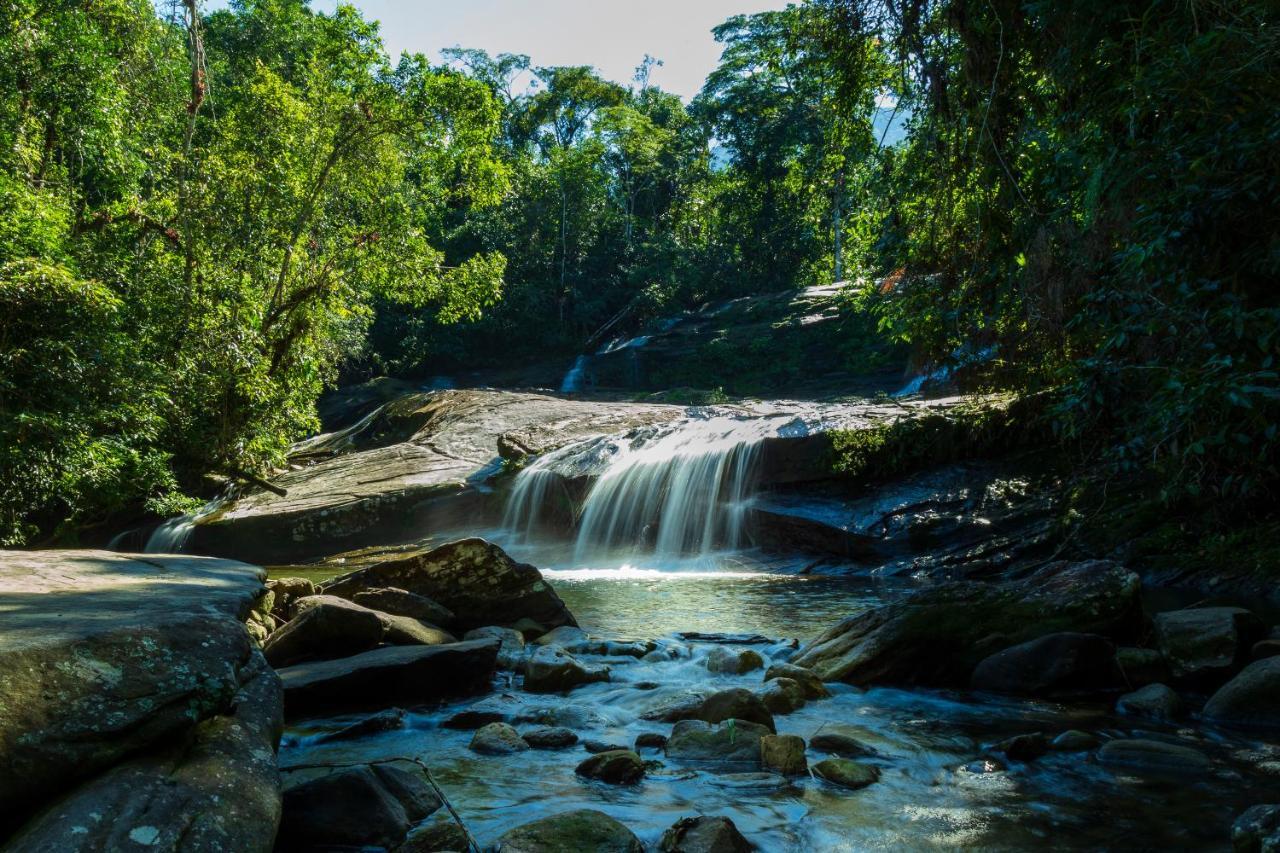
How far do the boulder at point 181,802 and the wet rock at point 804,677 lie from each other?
156 inches

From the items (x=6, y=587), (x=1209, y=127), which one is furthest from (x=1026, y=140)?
(x=6, y=587)

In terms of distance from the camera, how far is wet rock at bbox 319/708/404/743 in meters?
5.52

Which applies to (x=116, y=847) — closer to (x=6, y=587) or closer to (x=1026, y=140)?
(x=6, y=587)

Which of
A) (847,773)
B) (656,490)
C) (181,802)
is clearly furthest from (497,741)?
(656,490)

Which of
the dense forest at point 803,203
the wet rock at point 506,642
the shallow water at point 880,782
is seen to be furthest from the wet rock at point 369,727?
the dense forest at point 803,203

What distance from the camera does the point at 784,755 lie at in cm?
484

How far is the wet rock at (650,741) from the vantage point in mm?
5324

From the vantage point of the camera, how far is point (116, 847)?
106 inches

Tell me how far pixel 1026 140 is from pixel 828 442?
671 cm

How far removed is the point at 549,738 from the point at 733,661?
2.28 metres

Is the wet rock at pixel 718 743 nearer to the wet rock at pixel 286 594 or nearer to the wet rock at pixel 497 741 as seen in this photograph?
the wet rock at pixel 497 741

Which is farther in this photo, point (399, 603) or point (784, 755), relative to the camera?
point (399, 603)

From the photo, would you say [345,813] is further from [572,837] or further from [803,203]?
[803,203]

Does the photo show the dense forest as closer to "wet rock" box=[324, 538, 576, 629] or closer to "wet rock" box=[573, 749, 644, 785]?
"wet rock" box=[573, 749, 644, 785]
